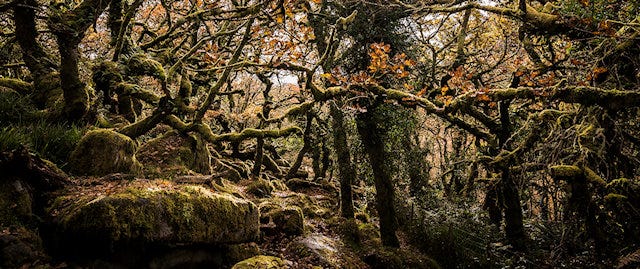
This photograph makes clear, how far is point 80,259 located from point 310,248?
4.35 metres

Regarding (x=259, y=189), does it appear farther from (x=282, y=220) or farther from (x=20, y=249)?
(x=20, y=249)

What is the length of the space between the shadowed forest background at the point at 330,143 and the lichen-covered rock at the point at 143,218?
0.02 m

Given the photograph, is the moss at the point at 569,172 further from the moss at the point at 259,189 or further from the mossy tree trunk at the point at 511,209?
the moss at the point at 259,189

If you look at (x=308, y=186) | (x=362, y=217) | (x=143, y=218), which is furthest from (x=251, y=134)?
(x=308, y=186)

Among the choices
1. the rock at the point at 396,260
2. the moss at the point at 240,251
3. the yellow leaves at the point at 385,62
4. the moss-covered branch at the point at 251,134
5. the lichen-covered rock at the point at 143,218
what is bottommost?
the rock at the point at 396,260

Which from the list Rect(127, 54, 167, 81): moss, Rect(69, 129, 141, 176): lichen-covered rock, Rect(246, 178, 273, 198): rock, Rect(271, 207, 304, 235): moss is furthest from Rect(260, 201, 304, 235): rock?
Rect(127, 54, 167, 81): moss

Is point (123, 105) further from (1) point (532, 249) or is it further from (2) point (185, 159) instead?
(1) point (532, 249)

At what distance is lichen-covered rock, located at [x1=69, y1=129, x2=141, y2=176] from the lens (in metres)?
5.34

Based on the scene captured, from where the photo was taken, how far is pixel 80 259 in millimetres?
3732

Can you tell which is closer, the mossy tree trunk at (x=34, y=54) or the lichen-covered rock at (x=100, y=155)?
the lichen-covered rock at (x=100, y=155)

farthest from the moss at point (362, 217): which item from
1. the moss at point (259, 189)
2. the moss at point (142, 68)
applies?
the moss at point (142, 68)

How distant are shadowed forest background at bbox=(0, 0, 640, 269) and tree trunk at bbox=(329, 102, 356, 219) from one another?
43 mm

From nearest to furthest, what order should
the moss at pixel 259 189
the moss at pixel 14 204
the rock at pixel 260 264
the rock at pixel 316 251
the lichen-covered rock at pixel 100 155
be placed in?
the moss at pixel 14 204 < the rock at pixel 260 264 < the lichen-covered rock at pixel 100 155 < the rock at pixel 316 251 < the moss at pixel 259 189

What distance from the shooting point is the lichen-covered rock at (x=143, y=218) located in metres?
3.73
